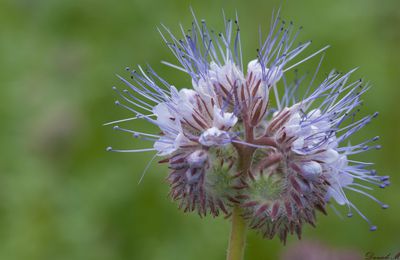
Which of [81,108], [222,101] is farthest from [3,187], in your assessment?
[222,101]

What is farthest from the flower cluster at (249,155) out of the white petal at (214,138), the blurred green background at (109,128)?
the blurred green background at (109,128)

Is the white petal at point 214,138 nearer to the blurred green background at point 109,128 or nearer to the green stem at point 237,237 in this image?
the green stem at point 237,237

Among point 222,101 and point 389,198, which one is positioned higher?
point 389,198

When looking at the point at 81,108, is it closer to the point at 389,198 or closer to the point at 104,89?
the point at 104,89

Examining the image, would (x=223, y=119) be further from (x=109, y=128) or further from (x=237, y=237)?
(x=109, y=128)

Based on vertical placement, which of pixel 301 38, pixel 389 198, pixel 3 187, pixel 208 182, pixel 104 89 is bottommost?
pixel 208 182

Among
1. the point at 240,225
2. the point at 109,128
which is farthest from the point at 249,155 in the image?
the point at 109,128
